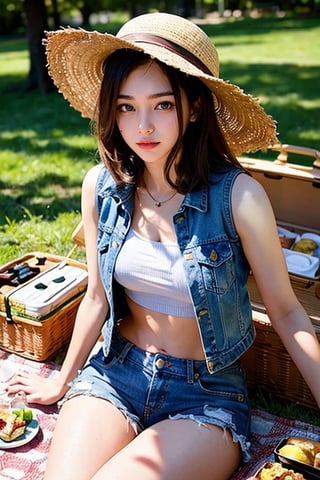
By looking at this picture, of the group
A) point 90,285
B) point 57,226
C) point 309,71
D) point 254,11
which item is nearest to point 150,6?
point 254,11

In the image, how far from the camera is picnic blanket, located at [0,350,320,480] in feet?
7.64

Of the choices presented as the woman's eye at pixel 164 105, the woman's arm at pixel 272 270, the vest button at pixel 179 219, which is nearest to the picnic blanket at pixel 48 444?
the woman's arm at pixel 272 270

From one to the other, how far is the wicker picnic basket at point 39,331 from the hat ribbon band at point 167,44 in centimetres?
135

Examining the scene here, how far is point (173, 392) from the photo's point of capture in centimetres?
220

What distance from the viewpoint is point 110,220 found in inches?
93.6

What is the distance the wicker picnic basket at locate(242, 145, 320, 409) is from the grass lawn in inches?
3.3

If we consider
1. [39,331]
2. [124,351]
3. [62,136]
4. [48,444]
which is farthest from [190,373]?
[62,136]

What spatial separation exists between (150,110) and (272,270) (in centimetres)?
62

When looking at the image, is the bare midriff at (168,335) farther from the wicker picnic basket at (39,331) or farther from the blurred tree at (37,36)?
the blurred tree at (37,36)

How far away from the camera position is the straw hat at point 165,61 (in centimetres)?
206

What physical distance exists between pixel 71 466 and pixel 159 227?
816mm

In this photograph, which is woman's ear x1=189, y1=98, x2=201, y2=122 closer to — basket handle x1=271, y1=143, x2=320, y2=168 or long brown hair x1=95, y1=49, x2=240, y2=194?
long brown hair x1=95, y1=49, x2=240, y2=194

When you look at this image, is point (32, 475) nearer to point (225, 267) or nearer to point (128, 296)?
point (128, 296)

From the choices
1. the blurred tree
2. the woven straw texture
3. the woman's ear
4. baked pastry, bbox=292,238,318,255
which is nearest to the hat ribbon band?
the woman's ear
